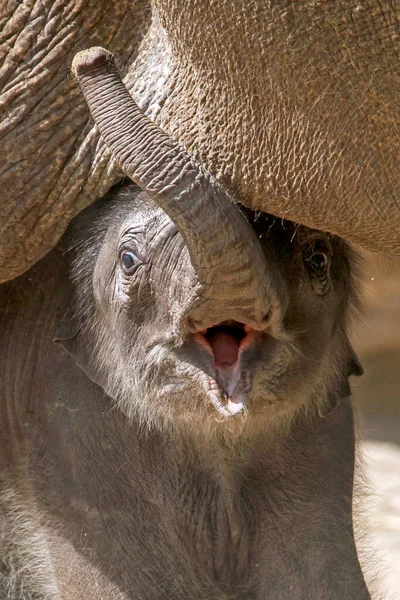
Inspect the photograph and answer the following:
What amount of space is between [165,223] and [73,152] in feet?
0.73

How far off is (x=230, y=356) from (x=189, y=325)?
10 centimetres

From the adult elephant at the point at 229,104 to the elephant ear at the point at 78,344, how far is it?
0.30 meters

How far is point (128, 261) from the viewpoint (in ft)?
8.18

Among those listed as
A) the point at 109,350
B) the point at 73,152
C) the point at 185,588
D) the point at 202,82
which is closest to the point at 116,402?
the point at 109,350

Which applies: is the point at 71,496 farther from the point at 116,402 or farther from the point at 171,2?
the point at 171,2

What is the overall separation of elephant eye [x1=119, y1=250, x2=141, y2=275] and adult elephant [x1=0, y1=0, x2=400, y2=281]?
0.42 ft

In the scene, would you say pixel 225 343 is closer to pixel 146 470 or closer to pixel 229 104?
pixel 229 104

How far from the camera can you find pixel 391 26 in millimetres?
1792

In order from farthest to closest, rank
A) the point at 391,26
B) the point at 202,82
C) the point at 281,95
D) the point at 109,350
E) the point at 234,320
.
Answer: the point at 109,350 < the point at 234,320 < the point at 202,82 < the point at 281,95 < the point at 391,26

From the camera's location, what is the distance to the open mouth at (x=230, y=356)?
2266 millimetres

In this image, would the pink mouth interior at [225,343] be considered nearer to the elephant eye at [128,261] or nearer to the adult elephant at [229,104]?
the elephant eye at [128,261]

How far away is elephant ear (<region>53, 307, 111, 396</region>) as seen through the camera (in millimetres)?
2805

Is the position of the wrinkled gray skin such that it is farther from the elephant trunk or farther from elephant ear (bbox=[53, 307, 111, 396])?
the elephant trunk


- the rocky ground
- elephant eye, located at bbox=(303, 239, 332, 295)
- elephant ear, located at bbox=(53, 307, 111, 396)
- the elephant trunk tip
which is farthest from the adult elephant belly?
the rocky ground
